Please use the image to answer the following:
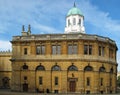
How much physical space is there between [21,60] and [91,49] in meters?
15.5

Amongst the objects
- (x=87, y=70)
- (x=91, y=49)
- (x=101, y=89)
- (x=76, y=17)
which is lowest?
(x=101, y=89)

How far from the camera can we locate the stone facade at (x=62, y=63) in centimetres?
6281

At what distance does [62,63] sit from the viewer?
63.7 m

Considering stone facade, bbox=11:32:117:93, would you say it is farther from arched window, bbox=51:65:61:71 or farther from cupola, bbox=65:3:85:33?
cupola, bbox=65:3:85:33

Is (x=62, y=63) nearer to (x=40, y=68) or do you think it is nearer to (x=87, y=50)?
(x=40, y=68)

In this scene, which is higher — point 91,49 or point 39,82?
point 91,49

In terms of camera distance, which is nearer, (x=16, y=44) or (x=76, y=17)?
(x=16, y=44)

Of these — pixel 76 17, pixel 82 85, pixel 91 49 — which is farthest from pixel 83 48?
pixel 76 17

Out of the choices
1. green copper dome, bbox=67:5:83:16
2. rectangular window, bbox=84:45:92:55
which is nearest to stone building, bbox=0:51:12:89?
green copper dome, bbox=67:5:83:16

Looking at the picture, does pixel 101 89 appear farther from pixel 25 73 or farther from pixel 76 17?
pixel 76 17

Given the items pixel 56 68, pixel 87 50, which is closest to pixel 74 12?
pixel 87 50

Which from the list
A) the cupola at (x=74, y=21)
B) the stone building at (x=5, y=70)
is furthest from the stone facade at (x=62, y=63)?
the stone building at (x=5, y=70)

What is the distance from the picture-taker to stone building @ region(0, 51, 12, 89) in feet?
285

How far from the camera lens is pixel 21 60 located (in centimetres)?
6600
